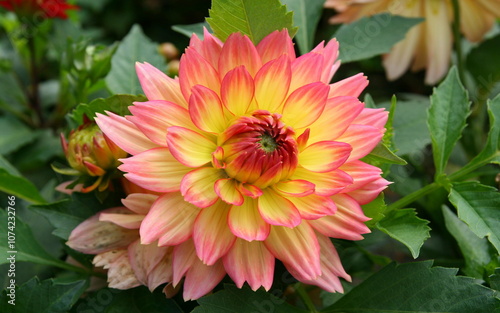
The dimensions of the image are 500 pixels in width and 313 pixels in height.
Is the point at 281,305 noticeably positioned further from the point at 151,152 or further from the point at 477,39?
the point at 477,39

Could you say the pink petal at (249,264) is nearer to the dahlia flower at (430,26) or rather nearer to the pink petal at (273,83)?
the pink petal at (273,83)

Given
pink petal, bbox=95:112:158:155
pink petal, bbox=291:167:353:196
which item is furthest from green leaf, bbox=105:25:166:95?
pink petal, bbox=291:167:353:196

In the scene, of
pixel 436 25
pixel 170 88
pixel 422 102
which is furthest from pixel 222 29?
pixel 436 25

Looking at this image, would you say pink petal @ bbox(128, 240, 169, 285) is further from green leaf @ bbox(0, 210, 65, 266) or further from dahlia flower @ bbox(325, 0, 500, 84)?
dahlia flower @ bbox(325, 0, 500, 84)

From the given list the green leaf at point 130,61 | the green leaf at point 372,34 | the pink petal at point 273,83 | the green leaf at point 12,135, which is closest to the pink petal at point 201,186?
the pink petal at point 273,83

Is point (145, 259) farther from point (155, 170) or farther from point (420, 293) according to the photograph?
point (420, 293)
